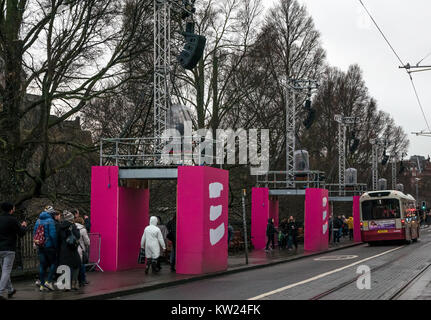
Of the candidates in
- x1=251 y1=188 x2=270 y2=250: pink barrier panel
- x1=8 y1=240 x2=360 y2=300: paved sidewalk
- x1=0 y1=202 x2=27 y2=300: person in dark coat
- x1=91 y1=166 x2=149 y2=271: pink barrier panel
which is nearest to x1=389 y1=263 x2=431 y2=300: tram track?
x1=8 y1=240 x2=360 y2=300: paved sidewalk

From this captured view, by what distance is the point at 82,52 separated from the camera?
68.5 feet

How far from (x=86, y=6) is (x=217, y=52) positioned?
50.3ft

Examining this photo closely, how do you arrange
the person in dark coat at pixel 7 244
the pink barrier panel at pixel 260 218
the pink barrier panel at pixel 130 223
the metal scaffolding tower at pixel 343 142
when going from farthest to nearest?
1. the metal scaffolding tower at pixel 343 142
2. the pink barrier panel at pixel 260 218
3. the pink barrier panel at pixel 130 223
4. the person in dark coat at pixel 7 244

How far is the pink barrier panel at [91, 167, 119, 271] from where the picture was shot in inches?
758

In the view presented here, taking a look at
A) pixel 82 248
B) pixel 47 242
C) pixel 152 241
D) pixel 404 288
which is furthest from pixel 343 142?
pixel 47 242

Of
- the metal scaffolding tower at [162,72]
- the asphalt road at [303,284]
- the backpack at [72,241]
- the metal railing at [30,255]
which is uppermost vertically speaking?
the metal scaffolding tower at [162,72]

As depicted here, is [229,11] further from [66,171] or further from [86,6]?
[86,6]

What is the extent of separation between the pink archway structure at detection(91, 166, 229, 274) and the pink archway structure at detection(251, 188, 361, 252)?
38.4ft

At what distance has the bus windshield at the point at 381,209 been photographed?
1341 inches

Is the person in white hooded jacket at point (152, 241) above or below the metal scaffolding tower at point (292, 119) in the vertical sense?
below

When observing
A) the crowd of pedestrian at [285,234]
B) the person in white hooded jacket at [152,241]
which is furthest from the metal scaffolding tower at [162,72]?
the crowd of pedestrian at [285,234]

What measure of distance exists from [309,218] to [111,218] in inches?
565

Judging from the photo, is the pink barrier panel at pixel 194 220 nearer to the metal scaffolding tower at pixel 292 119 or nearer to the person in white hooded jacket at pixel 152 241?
the person in white hooded jacket at pixel 152 241

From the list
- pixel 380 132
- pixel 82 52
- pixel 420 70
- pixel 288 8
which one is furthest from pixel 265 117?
pixel 380 132
